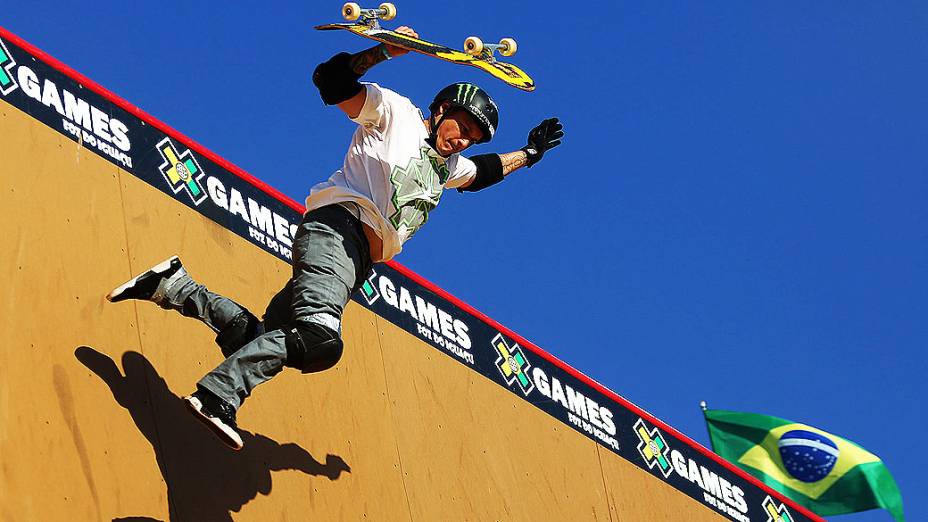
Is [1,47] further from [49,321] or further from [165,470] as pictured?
[165,470]

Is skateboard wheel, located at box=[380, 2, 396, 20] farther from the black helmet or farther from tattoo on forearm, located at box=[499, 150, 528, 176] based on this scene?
tattoo on forearm, located at box=[499, 150, 528, 176]

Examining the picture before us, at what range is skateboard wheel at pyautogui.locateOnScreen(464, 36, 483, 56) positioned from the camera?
6469 mm

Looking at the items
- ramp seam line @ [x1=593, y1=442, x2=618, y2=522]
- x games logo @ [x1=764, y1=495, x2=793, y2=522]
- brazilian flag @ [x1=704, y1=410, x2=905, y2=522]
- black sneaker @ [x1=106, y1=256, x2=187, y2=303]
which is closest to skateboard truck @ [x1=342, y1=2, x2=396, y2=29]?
black sneaker @ [x1=106, y1=256, x2=187, y2=303]

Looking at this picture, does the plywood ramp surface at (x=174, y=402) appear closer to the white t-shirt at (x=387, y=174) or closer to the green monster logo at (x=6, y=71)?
the green monster logo at (x=6, y=71)

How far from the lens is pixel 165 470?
257 inches

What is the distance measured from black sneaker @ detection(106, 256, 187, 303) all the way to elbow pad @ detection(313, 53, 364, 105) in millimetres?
1261

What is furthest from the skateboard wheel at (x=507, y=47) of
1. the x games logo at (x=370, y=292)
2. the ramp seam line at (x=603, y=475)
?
the ramp seam line at (x=603, y=475)

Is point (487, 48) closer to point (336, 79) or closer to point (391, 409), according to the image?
point (336, 79)

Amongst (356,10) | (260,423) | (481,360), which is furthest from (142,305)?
(481,360)

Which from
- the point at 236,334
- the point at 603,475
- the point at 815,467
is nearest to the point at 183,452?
the point at 236,334

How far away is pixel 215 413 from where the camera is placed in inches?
232

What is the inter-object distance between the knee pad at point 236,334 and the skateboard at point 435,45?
1.63 meters

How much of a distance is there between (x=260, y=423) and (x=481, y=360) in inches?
111

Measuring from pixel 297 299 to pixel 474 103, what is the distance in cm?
146
